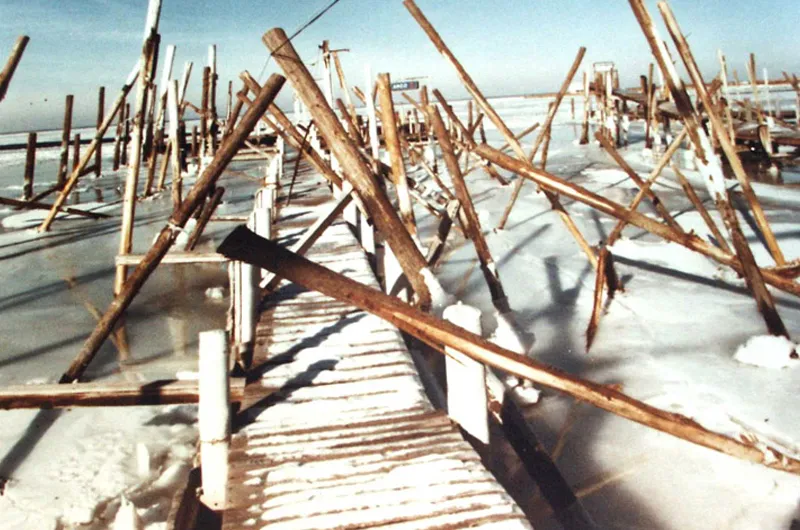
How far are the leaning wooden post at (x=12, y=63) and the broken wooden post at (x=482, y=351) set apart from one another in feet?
17.7

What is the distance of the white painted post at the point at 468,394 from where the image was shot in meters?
2.53

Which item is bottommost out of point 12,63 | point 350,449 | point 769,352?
point 769,352

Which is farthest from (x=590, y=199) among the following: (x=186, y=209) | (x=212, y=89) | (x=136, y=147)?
(x=212, y=89)

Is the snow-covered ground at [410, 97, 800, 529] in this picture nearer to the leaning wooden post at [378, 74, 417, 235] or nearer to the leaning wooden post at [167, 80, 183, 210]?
the leaning wooden post at [378, 74, 417, 235]

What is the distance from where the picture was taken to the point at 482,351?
1.50 m

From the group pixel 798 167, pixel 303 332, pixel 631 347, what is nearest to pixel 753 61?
pixel 798 167

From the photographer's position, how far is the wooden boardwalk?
210 cm

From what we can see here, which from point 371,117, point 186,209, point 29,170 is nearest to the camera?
point 186,209

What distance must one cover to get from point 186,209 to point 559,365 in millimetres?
3081

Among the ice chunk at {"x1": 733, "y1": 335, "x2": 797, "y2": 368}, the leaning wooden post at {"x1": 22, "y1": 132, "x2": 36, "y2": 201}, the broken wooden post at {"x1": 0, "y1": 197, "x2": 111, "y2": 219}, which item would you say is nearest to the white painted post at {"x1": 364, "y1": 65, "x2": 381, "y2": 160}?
the ice chunk at {"x1": 733, "y1": 335, "x2": 797, "y2": 368}

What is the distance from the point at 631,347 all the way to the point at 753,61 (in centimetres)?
1844

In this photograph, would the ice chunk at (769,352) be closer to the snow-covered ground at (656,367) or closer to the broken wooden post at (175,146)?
the snow-covered ground at (656,367)

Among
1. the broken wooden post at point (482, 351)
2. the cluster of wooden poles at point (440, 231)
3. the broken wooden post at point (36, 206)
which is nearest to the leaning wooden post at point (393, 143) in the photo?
the cluster of wooden poles at point (440, 231)

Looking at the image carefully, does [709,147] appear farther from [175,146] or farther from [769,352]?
[175,146]
